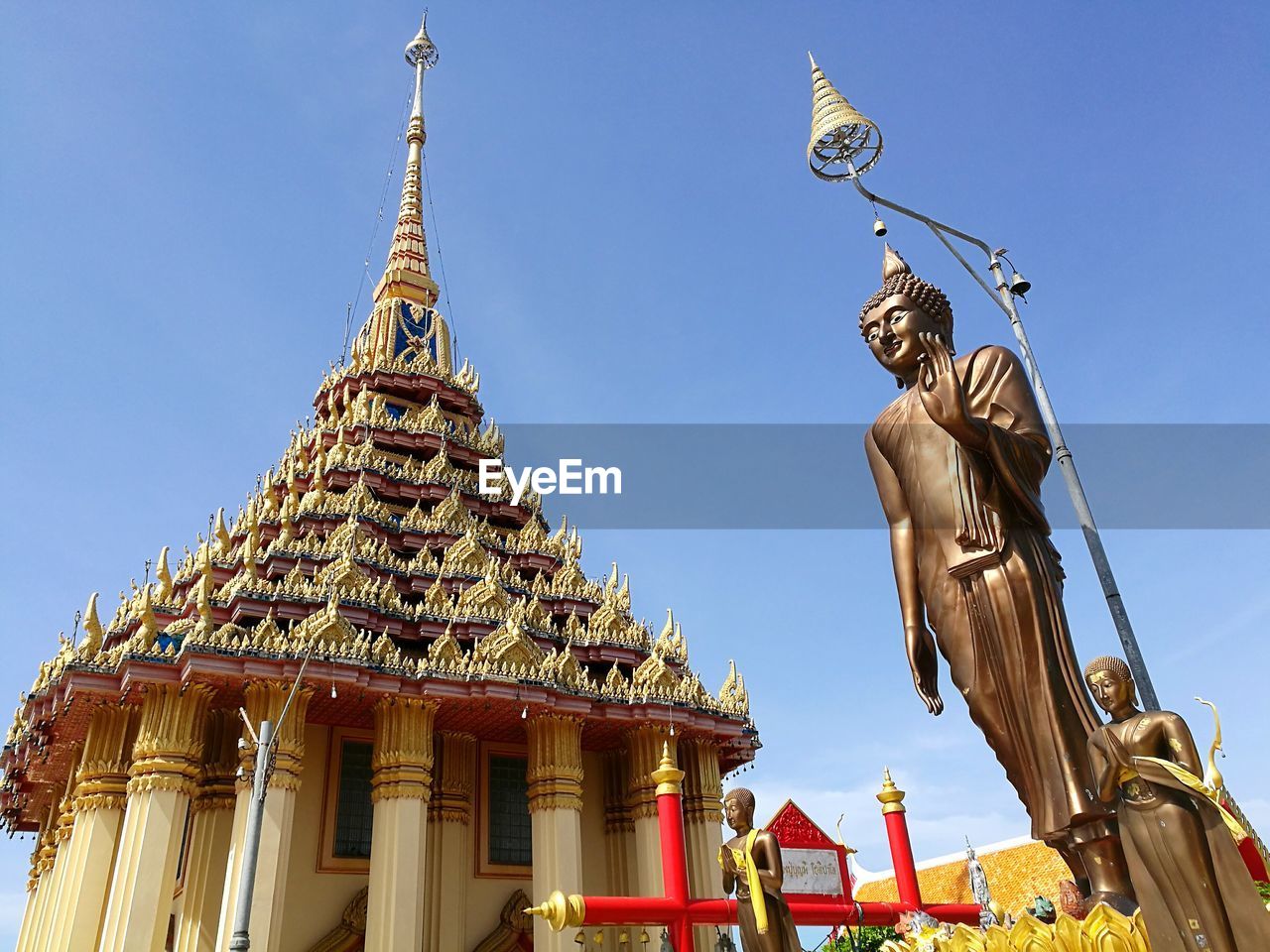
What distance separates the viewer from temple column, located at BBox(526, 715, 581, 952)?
1570 centimetres

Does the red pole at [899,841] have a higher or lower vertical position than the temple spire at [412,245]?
lower

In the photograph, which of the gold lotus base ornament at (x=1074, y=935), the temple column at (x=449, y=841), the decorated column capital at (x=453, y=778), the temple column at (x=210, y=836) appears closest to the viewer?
the gold lotus base ornament at (x=1074, y=935)

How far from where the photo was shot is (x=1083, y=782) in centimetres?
507

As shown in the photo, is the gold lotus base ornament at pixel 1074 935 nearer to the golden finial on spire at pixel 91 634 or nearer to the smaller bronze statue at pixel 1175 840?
the smaller bronze statue at pixel 1175 840

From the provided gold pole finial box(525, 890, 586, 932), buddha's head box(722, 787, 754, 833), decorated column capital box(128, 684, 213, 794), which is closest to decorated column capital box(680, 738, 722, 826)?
decorated column capital box(128, 684, 213, 794)

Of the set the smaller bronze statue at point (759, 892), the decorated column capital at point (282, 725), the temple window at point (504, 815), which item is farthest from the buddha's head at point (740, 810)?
the temple window at point (504, 815)

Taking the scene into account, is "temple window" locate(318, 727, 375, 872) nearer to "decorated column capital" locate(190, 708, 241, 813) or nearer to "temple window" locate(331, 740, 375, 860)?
"temple window" locate(331, 740, 375, 860)

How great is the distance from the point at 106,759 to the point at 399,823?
502cm

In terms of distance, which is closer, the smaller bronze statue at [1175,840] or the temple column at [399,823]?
the smaller bronze statue at [1175,840]

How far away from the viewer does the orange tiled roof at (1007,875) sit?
20641 mm

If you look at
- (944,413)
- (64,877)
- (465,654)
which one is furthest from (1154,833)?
(64,877)

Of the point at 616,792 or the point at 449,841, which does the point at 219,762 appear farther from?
the point at 616,792

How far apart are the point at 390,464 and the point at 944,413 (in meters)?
18.5

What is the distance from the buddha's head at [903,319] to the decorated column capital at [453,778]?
45.1 feet
